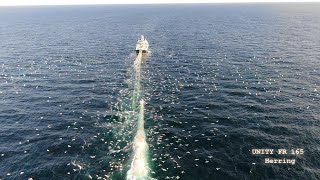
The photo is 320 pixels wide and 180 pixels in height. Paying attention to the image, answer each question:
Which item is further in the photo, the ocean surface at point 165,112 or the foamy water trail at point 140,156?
the ocean surface at point 165,112

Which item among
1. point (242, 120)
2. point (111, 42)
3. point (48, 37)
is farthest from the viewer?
point (48, 37)

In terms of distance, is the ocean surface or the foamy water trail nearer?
the foamy water trail

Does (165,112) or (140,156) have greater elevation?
(165,112)

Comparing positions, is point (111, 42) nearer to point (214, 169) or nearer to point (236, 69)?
point (236, 69)

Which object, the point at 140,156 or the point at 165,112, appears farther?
the point at 165,112

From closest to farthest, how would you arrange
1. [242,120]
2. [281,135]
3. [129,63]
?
1. [281,135]
2. [242,120]
3. [129,63]

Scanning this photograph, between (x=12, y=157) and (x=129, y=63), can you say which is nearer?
(x=12, y=157)

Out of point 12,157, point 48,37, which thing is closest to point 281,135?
point 12,157
